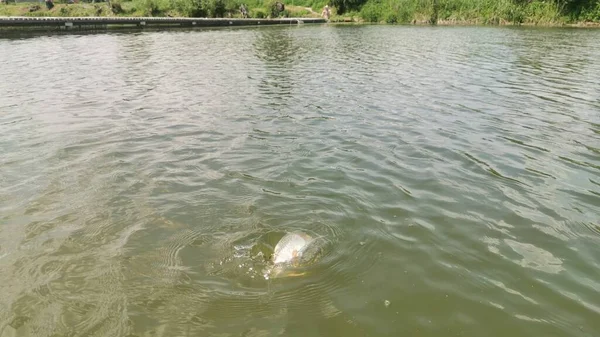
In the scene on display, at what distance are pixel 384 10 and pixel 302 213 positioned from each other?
7829cm

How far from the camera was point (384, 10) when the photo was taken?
7556 centimetres

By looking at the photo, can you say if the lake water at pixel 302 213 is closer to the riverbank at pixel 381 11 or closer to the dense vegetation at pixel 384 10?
the riverbank at pixel 381 11

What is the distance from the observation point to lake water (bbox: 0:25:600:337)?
3848mm

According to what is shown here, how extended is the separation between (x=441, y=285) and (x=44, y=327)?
3.99 metres

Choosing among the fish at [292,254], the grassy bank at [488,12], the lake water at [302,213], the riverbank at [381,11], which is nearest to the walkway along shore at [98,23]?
the riverbank at [381,11]

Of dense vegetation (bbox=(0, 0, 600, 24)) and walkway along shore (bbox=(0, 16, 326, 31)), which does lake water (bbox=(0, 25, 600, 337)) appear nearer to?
walkway along shore (bbox=(0, 16, 326, 31))

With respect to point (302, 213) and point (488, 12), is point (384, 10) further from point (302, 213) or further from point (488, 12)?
point (302, 213)

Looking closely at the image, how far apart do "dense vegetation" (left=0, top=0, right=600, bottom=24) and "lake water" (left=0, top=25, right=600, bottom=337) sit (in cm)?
4749

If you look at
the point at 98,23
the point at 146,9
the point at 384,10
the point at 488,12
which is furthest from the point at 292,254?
the point at 146,9

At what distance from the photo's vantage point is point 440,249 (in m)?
4.90

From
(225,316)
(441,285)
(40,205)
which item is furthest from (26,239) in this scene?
(441,285)

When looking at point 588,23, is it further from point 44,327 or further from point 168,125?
point 44,327

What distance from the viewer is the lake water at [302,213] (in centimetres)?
385

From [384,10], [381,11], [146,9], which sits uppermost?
[146,9]
